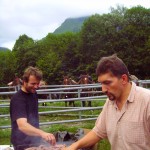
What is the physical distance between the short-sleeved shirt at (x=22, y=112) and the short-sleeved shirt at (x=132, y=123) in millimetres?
1567

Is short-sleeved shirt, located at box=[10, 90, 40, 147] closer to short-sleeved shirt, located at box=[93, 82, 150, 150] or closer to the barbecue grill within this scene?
the barbecue grill

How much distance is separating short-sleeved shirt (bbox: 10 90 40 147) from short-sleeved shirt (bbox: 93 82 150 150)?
5.14 feet

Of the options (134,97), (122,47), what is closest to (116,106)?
(134,97)

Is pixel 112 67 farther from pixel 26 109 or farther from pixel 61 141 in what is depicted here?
pixel 61 141

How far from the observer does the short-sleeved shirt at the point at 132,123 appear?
3039 millimetres

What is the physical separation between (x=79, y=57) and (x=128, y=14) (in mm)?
8028

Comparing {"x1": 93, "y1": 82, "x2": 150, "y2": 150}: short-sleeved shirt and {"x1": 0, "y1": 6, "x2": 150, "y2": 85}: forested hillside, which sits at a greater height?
{"x1": 0, "y1": 6, "x2": 150, "y2": 85}: forested hillside

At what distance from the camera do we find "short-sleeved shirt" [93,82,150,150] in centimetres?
304

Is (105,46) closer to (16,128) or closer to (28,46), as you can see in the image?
(28,46)

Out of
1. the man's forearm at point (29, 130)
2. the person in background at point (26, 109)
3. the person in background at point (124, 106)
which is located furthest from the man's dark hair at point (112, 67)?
the person in background at point (26, 109)

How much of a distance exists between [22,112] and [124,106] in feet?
5.52

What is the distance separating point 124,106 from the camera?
10.2ft

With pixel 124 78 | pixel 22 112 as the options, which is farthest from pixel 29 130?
pixel 124 78

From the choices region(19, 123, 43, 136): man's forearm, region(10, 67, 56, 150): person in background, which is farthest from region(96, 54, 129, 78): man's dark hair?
region(10, 67, 56, 150): person in background
